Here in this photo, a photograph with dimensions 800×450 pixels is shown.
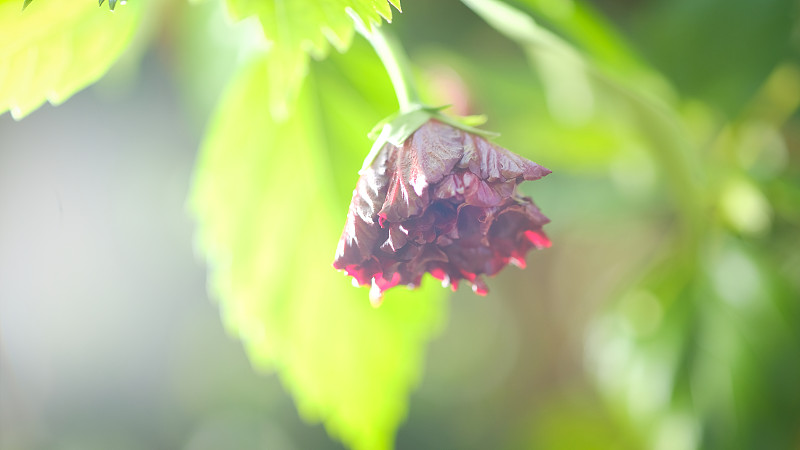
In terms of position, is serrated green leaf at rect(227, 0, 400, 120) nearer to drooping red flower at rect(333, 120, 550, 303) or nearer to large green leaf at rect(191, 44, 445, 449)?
drooping red flower at rect(333, 120, 550, 303)

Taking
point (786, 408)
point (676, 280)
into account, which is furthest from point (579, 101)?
point (786, 408)

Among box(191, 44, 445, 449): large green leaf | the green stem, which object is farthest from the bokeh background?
the green stem

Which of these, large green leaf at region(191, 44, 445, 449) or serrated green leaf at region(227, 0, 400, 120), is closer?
serrated green leaf at region(227, 0, 400, 120)

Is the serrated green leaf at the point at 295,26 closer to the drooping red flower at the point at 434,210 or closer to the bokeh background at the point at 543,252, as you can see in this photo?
the drooping red flower at the point at 434,210

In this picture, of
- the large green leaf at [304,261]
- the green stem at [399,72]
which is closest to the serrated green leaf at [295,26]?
the green stem at [399,72]

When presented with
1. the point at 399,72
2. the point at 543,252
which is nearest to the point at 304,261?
the point at 399,72

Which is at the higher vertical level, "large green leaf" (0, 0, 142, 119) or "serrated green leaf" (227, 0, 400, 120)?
"serrated green leaf" (227, 0, 400, 120)
